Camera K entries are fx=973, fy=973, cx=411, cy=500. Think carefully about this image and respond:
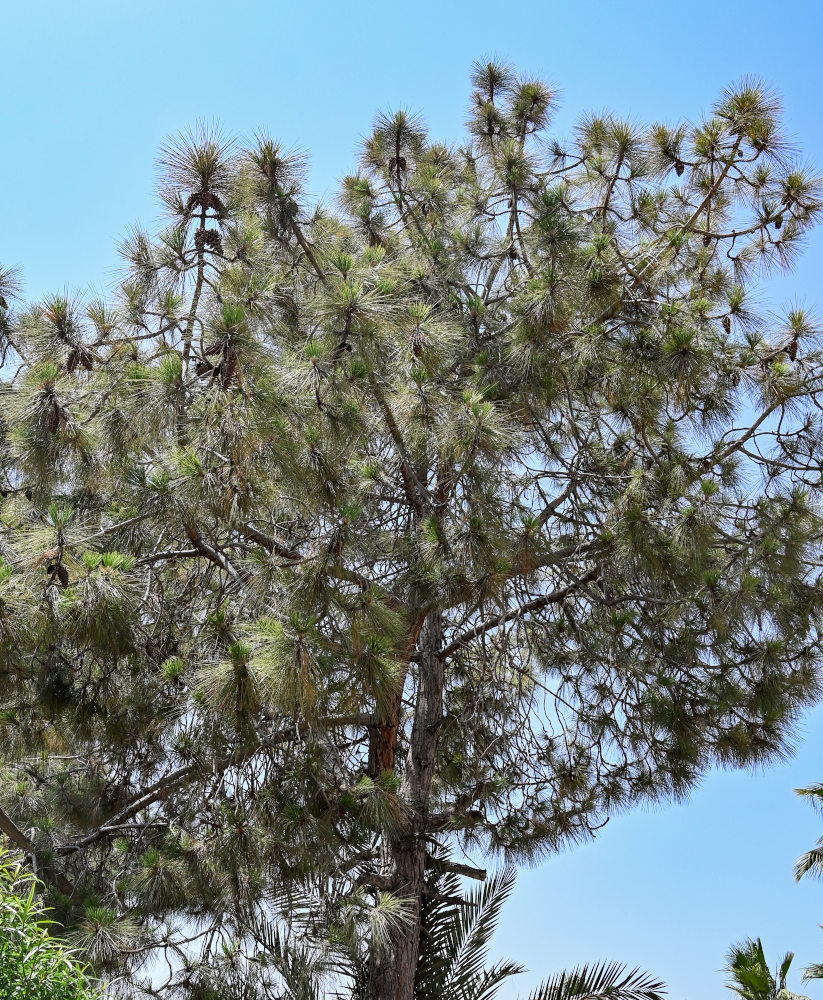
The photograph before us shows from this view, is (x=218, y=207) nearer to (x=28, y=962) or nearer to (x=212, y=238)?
(x=212, y=238)

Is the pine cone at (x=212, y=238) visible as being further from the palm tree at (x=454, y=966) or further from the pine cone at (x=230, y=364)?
Answer: the palm tree at (x=454, y=966)

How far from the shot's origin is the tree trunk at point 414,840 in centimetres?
508

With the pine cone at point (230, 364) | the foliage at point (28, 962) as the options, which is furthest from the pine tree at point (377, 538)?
the foliage at point (28, 962)

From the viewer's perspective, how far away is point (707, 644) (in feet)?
18.7

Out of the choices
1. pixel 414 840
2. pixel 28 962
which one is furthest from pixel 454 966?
pixel 28 962

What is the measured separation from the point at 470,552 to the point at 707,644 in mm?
2247

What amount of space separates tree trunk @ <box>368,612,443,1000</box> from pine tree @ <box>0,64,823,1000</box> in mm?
22

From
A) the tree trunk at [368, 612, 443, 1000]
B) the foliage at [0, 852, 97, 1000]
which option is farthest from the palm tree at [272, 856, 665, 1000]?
the foliage at [0, 852, 97, 1000]

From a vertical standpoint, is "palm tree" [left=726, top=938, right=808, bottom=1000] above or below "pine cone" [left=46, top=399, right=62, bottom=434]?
below

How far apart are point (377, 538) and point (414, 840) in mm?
1753

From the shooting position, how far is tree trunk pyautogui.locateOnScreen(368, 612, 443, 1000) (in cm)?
508

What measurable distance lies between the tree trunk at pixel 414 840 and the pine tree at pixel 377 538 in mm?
22

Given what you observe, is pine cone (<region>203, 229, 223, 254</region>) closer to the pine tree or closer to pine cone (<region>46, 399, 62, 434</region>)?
the pine tree

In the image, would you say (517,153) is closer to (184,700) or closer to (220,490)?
(220,490)
